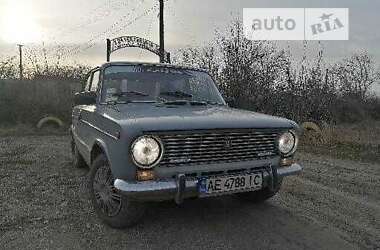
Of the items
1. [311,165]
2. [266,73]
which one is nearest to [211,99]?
[311,165]

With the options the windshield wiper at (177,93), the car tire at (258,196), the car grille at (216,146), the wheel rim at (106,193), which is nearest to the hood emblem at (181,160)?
the car grille at (216,146)

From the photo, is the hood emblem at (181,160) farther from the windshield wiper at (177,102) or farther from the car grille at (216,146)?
the windshield wiper at (177,102)

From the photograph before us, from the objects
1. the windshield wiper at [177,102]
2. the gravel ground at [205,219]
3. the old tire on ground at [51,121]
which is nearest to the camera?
the gravel ground at [205,219]

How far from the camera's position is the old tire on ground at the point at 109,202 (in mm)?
3736

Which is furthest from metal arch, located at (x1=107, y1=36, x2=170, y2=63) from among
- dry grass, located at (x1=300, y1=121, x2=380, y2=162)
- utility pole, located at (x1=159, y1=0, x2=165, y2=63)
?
dry grass, located at (x1=300, y1=121, x2=380, y2=162)

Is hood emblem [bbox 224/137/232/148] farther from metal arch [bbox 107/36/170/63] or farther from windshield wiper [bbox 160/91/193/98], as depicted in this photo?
metal arch [bbox 107/36/170/63]

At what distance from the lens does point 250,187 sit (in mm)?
3715

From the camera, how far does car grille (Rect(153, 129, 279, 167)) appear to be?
3.41 meters

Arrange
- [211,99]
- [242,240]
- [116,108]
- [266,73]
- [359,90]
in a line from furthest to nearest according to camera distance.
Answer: [359,90] < [266,73] < [211,99] < [116,108] < [242,240]

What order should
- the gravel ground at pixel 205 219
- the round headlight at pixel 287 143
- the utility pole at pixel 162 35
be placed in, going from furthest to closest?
1. the utility pole at pixel 162 35
2. the round headlight at pixel 287 143
3. the gravel ground at pixel 205 219

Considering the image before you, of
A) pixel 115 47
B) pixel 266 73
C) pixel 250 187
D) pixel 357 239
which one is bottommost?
pixel 357 239

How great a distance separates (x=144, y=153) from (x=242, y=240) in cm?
128

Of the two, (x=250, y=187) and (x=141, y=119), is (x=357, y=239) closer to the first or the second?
(x=250, y=187)

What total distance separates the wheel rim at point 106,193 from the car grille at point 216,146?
77cm
